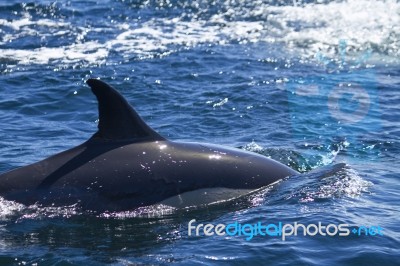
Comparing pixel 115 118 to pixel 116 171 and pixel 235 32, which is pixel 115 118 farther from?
pixel 235 32

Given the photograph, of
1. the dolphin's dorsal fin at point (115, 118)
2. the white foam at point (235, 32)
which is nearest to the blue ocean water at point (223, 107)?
the white foam at point (235, 32)

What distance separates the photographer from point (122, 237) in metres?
9.87

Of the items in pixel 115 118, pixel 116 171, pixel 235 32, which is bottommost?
pixel 116 171

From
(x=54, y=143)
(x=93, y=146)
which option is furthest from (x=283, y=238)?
(x=54, y=143)

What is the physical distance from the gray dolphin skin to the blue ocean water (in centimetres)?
21

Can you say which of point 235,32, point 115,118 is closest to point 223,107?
point 115,118

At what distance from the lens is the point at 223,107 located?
58.5 feet

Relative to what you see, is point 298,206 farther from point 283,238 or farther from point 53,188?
point 53,188

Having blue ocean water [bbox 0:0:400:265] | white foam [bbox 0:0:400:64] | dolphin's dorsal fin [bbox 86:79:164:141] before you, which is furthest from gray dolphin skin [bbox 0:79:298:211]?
white foam [bbox 0:0:400:64]

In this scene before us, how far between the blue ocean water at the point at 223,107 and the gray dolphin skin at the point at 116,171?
0.21 m

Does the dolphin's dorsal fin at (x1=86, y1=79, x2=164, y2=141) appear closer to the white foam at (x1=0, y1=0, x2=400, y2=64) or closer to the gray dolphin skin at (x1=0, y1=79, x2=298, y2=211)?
the gray dolphin skin at (x1=0, y1=79, x2=298, y2=211)

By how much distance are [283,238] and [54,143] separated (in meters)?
6.47

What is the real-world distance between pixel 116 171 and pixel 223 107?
24.7ft

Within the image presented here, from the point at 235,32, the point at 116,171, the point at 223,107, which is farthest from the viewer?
the point at 235,32
